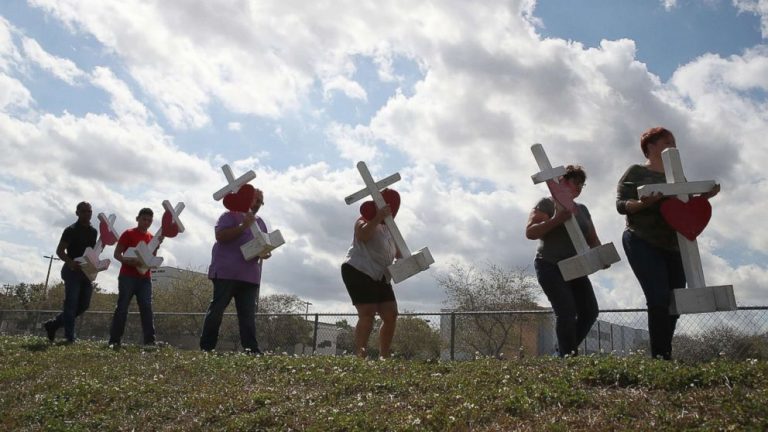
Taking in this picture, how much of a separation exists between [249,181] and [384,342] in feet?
9.44

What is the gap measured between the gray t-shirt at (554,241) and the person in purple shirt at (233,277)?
3.59 metres

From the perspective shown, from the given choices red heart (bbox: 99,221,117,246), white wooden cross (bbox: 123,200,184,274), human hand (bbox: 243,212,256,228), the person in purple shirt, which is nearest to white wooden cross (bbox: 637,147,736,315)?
human hand (bbox: 243,212,256,228)

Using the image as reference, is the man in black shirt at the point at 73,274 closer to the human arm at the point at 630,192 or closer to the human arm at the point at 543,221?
the human arm at the point at 543,221

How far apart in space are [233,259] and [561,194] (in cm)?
417

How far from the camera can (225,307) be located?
8398 mm

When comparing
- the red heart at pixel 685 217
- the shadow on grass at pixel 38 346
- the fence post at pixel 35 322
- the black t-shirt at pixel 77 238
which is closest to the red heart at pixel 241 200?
the shadow on grass at pixel 38 346

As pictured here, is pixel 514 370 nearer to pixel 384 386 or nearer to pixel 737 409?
pixel 384 386

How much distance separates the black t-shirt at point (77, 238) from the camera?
413 inches

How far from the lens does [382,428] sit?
4.05m

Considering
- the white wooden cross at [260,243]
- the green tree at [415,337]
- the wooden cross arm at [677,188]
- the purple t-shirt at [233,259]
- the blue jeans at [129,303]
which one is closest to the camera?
the wooden cross arm at [677,188]

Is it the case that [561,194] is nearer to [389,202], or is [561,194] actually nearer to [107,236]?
[389,202]

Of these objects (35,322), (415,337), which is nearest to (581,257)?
(415,337)

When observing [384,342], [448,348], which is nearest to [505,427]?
[384,342]

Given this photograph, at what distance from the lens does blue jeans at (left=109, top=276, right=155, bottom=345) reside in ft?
32.0
